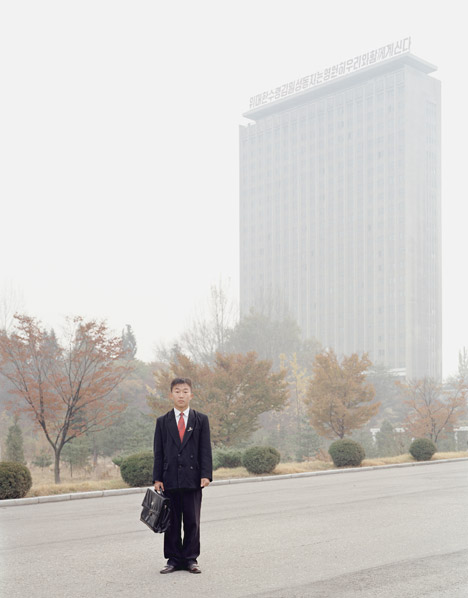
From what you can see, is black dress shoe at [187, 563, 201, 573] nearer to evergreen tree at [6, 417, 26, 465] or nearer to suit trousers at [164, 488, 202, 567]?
suit trousers at [164, 488, 202, 567]

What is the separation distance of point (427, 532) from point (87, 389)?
16.0 metres

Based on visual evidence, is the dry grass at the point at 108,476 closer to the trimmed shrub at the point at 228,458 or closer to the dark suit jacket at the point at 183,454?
the trimmed shrub at the point at 228,458

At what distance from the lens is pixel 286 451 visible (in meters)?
37.8

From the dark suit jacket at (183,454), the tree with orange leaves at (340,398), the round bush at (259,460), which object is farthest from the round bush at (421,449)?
the dark suit jacket at (183,454)

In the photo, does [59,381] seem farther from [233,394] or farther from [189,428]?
[189,428]

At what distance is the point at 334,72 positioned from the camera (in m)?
155

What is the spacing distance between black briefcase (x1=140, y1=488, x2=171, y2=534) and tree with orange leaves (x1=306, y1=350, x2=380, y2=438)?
75.1 ft

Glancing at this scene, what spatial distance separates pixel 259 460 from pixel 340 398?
30.1 ft

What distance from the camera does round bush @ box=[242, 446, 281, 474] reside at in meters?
21.9

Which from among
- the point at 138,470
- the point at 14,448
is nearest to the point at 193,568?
the point at 138,470

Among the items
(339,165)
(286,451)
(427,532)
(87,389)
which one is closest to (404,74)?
(339,165)

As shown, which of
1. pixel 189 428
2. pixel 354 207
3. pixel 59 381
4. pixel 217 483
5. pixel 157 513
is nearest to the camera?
pixel 157 513

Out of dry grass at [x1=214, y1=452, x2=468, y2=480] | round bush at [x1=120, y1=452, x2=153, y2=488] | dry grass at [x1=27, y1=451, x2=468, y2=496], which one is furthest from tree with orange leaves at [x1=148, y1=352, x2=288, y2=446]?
round bush at [x1=120, y1=452, x2=153, y2=488]

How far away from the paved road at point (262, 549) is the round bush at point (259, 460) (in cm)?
625
